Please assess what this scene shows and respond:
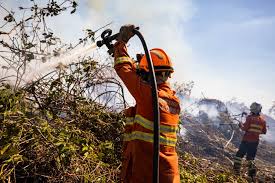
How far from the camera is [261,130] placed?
9898 mm

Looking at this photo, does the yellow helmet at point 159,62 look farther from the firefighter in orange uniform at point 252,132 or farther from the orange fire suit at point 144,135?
the firefighter in orange uniform at point 252,132

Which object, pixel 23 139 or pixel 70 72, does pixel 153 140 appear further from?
pixel 70 72

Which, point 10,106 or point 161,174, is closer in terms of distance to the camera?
point 161,174

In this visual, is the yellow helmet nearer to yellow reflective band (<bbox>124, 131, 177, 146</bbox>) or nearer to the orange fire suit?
the orange fire suit

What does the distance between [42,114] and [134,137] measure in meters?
1.48

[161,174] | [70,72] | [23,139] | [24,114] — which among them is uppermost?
[70,72]

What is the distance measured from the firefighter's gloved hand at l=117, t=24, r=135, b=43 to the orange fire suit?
9.8 inches

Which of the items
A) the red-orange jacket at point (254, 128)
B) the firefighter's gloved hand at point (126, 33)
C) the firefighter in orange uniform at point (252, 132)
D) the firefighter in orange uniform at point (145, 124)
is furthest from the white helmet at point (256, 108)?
the firefighter's gloved hand at point (126, 33)

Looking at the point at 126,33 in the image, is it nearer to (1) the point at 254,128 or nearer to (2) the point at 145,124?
(2) the point at 145,124

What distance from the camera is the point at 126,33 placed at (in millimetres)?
3590

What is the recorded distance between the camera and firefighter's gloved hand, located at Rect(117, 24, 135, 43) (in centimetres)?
357

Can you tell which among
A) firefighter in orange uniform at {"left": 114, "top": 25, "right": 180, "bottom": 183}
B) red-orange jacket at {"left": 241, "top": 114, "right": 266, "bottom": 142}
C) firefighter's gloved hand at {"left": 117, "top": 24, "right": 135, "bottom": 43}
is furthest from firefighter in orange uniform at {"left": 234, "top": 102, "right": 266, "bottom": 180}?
firefighter's gloved hand at {"left": 117, "top": 24, "right": 135, "bottom": 43}

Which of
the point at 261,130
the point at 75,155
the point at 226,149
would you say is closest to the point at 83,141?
the point at 75,155

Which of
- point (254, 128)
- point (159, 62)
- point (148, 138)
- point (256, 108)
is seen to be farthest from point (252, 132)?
point (148, 138)
